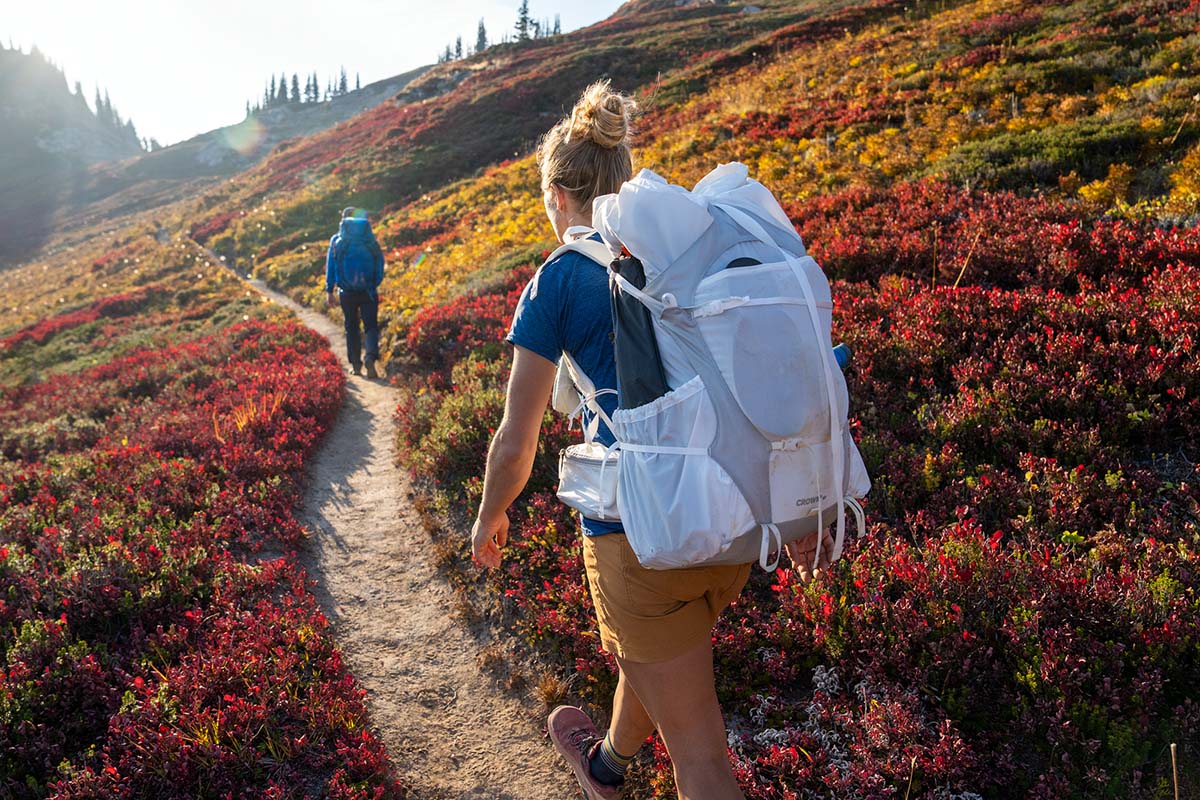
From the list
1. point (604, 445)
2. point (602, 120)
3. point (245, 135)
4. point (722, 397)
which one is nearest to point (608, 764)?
point (604, 445)

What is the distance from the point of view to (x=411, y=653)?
16.5 feet

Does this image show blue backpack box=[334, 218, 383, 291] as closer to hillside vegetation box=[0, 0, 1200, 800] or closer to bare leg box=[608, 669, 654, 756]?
hillside vegetation box=[0, 0, 1200, 800]

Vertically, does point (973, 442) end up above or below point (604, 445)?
below

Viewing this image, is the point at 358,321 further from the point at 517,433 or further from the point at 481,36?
the point at 481,36

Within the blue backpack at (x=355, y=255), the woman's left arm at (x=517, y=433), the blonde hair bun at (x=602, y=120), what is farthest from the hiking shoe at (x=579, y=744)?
the blue backpack at (x=355, y=255)

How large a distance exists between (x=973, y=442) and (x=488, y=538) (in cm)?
419

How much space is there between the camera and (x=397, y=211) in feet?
89.7

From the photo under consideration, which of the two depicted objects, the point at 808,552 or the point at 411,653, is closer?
the point at 808,552

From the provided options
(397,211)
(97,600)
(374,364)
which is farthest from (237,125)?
(97,600)

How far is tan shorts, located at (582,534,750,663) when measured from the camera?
214cm

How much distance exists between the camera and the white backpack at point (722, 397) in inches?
73.4

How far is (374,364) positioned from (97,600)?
8121 millimetres

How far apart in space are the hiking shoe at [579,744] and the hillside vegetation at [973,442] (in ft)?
1.20

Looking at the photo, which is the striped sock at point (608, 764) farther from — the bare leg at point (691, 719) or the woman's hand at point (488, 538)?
the woman's hand at point (488, 538)
